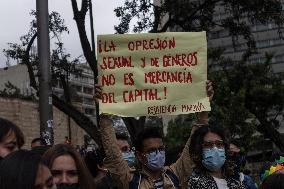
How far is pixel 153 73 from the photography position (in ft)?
17.0

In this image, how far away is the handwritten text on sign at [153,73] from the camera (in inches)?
198

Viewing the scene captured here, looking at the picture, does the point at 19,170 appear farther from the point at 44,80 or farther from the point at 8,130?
the point at 44,80

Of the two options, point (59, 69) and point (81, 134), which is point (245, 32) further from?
point (81, 134)

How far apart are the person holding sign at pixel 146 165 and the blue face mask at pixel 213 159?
0.79ft

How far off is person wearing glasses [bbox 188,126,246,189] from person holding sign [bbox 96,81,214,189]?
0.16 m

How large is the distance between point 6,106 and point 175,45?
2055cm

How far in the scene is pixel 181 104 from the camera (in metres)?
5.09

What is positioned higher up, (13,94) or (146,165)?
(146,165)

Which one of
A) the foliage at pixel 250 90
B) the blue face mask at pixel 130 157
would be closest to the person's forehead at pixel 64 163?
the blue face mask at pixel 130 157

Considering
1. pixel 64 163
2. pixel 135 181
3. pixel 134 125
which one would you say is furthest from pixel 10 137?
pixel 134 125

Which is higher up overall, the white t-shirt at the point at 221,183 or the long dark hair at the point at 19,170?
the long dark hair at the point at 19,170

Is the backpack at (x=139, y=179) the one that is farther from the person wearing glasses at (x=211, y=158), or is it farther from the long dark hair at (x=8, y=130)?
the long dark hair at (x=8, y=130)

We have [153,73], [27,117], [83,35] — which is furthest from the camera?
[27,117]

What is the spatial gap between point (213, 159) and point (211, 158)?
17 millimetres
